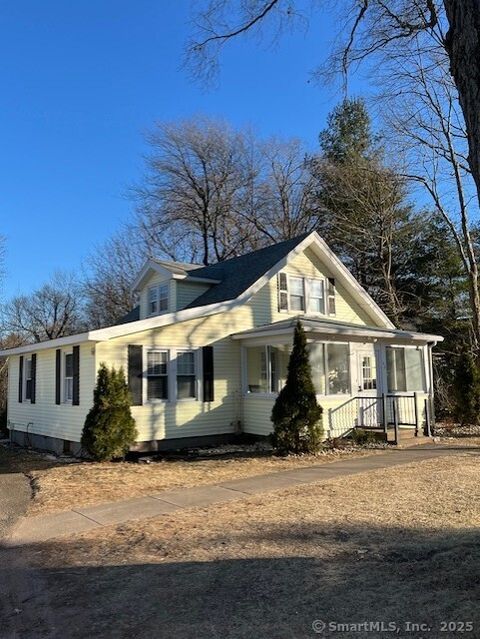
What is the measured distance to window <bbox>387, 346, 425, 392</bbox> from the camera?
55.2ft

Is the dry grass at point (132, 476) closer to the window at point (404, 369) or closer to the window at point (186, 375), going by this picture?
the window at point (186, 375)

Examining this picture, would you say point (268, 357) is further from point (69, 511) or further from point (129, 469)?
point (69, 511)

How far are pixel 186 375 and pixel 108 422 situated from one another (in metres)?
2.83

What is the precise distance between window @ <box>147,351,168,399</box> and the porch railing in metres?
4.42

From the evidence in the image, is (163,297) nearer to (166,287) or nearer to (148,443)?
(166,287)

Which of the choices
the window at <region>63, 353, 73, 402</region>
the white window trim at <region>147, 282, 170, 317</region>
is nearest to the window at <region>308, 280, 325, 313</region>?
the white window trim at <region>147, 282, 170, 317</region>

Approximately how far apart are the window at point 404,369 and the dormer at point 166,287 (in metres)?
6.11

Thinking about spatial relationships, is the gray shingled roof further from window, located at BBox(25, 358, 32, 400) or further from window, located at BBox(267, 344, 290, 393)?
window, located at BBox(25, 358, 32, 400)

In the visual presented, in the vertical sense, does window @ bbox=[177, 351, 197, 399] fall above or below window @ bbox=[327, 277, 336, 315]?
below

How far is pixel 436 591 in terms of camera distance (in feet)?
13.9

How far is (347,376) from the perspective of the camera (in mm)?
15422

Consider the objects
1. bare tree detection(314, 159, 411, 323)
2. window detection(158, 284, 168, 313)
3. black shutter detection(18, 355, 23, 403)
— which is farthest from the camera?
bare tree detection(314, 159, 411, 323)

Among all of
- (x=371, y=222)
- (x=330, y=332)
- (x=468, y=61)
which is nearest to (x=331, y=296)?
(x=330, y=332)

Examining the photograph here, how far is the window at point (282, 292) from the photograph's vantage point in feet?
54.8
